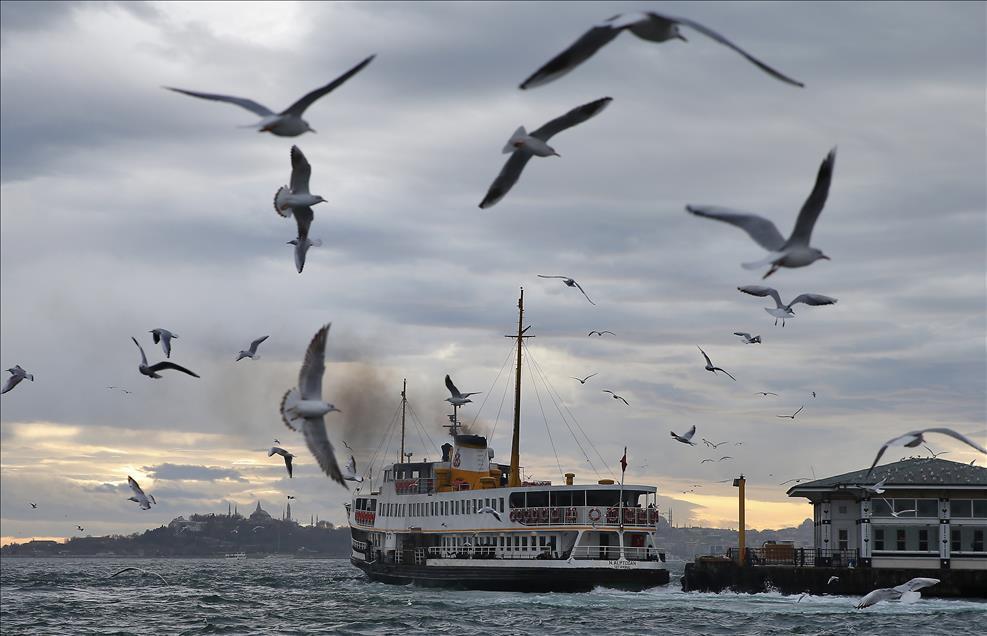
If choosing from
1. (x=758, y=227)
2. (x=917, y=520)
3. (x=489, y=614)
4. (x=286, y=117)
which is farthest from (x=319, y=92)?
(x=917, y=520)

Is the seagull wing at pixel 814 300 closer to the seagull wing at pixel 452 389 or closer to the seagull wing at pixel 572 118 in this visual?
the seagull wing at pixel 572 118

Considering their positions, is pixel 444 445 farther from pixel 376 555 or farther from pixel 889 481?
pixel 889 481

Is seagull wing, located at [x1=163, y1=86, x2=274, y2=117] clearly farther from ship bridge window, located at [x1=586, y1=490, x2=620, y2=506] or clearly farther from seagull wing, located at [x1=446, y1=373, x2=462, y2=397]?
ship bridge window, located at [x1=586, y1=490, x2=620, y2=506]

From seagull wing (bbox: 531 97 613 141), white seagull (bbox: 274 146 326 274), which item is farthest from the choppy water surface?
seagull wing (bbox: 531 97 613 141)

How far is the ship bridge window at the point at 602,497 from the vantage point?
59656mm

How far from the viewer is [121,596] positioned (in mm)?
74375

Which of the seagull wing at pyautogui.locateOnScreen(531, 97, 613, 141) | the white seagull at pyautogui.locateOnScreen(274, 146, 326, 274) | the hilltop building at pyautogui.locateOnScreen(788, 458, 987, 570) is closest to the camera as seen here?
the seagull wing at pyautogui.locateOnScreen(531, 97, 613, 141)

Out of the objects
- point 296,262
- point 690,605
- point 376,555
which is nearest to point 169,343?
point 296,262

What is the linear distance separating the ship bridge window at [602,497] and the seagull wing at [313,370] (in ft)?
144

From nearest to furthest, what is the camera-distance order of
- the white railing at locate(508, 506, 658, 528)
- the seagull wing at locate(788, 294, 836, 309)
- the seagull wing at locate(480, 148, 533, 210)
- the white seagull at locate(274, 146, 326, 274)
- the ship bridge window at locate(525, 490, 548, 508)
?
the seagull wing at locate(480, 148, 533, 210)
the white seagull at locate(274, 146, 326, 274)
the seagull wing at locate(788, 294, 836, 309)
the white railing at locate(508, 506, 658, 528)
the ship bridge window at locate(525, 490, 548, 508)

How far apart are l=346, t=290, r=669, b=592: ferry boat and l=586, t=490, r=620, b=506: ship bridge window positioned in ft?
0.16

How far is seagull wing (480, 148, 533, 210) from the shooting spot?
15.1m

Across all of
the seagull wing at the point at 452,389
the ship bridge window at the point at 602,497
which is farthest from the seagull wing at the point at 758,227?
the ship bridge window at the point at 602,497

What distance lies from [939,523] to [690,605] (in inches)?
553
